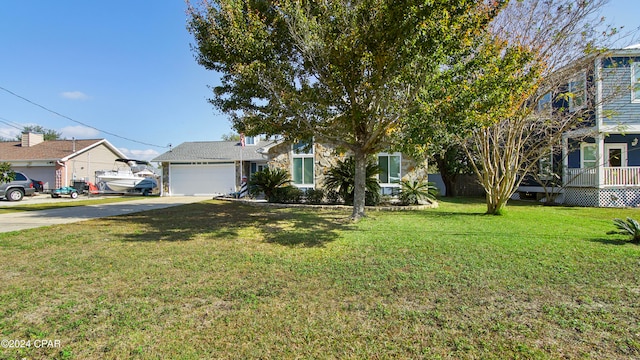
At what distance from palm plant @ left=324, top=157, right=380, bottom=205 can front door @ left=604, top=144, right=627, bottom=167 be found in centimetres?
1092

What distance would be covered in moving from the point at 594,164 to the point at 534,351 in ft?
52.1

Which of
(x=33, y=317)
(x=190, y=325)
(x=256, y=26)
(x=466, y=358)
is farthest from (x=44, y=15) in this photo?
(x=466, y=358)

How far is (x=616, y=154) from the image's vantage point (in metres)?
14.7

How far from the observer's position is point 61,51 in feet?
54.5

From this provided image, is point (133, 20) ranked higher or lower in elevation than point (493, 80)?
Answer: higher

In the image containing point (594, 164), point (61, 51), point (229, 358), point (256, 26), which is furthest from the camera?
point (61, 51)

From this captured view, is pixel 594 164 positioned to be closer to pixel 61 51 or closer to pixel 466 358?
pixel 466 358

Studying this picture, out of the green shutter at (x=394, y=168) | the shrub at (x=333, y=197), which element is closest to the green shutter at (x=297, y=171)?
the shrub at (x=333, y=197)

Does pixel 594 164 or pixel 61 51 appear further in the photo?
pixel 61 51

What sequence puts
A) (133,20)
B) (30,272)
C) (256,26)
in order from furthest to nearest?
(133,20) → (256,26) → (30,272)

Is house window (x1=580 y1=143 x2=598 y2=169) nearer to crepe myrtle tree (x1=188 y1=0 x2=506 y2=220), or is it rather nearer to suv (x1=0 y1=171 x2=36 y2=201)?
crepe myrtle tree (x1=188 y1=0 x2=506 y2=220)

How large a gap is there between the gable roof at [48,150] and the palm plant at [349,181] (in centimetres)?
2199

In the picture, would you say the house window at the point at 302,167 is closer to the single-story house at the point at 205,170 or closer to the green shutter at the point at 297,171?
the green shutter at the point at 297,171

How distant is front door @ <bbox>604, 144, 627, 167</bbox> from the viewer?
1438cm
